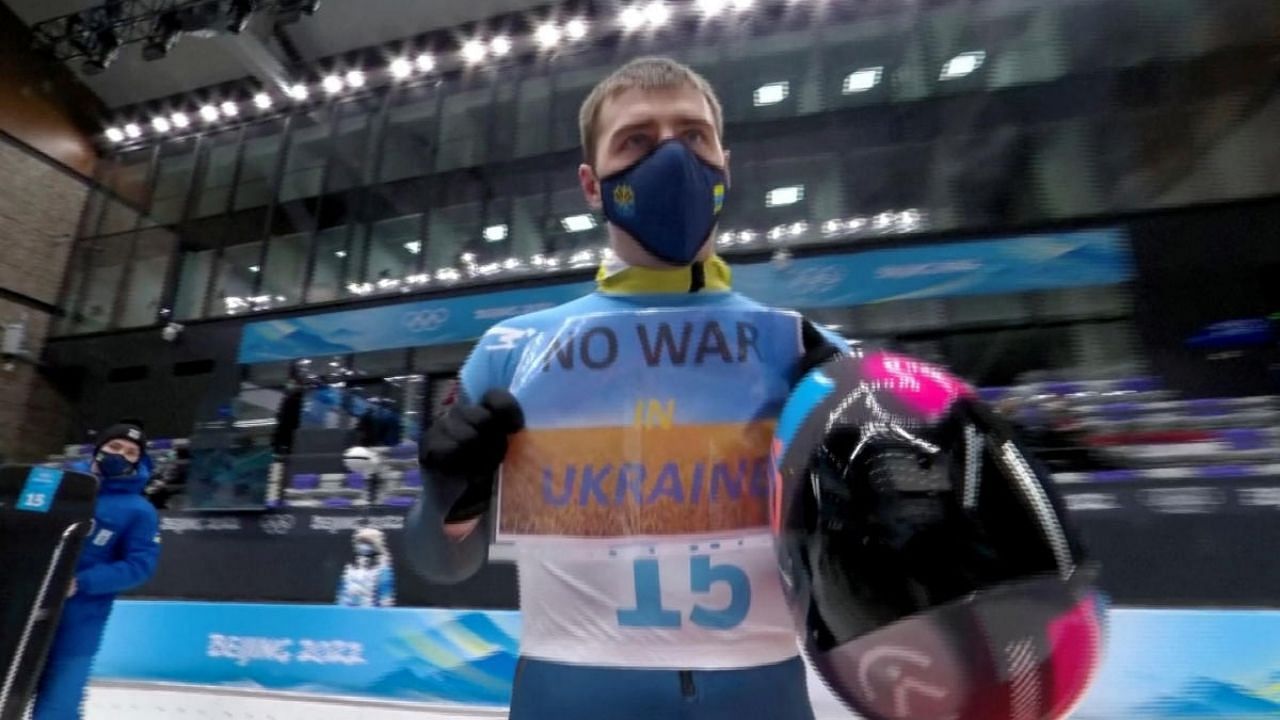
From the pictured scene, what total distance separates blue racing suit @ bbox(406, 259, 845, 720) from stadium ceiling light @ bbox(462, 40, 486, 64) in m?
10.9

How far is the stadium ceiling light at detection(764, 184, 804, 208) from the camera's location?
775 cm

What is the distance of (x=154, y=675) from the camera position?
12.6ft

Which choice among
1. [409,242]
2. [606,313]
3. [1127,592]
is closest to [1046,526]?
[606,313]

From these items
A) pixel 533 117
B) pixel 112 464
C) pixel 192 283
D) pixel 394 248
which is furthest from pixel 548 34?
pixel 112 464

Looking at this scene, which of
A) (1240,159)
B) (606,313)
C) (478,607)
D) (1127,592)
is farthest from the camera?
(1240,159)

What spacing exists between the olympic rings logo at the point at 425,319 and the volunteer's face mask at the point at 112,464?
220 inches

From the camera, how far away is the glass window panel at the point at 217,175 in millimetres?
11531

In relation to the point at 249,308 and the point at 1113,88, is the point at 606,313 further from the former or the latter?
the point at 249,308

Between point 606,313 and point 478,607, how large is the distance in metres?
3.33

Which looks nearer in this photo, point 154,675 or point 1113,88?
point 154,675

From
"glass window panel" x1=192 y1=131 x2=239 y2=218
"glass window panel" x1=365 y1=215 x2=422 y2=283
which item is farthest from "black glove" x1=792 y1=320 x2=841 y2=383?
"glass window panel" x1=192 y1=131 x2=239 y2=218

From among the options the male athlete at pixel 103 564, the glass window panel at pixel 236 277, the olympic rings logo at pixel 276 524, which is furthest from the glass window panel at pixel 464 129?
the male athlete at pixel 103 564

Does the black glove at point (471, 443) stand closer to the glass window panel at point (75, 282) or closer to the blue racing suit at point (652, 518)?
the blue racing suit at point (652, 518)

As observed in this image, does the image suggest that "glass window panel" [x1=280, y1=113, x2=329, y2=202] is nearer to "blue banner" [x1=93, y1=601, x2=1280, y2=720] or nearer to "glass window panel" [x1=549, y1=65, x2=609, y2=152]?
"glass window panel" [x1=549, y1=65, x2=609, y2=152]
